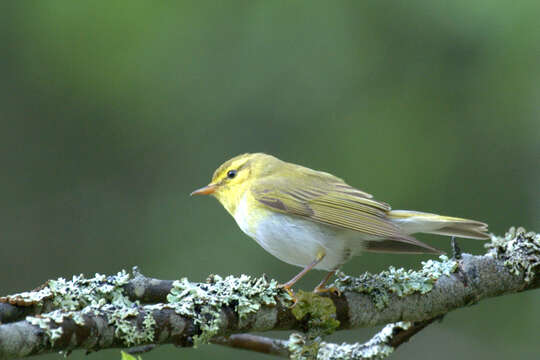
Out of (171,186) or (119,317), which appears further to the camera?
(171,186)

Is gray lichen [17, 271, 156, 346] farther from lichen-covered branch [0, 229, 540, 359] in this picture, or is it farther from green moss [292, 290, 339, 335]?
green moss [292, 290, 339, 335]

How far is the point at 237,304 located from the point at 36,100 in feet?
16.2

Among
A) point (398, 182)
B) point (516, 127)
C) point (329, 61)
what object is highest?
point (329, 61)

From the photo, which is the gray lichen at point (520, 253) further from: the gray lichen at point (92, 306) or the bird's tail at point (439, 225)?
the gray lichen at point (92, 306)

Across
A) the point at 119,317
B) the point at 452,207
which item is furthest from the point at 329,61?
the point at 119,317

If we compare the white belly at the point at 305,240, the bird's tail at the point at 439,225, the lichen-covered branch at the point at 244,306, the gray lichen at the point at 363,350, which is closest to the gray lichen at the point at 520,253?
the lichen-covered branch at the point at 244,306

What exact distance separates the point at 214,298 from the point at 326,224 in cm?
141

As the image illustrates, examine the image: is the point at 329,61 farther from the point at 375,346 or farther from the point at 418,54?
the point at 375,346

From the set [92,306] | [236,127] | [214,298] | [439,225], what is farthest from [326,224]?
[236,127]

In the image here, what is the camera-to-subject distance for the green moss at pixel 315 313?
9.84ft

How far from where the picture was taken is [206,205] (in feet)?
21.8

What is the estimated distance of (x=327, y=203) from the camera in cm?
421

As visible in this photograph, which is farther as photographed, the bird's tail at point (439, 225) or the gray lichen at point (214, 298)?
the bird's tail at point (439, 225)

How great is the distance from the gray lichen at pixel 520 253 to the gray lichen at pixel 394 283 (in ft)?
0.95
